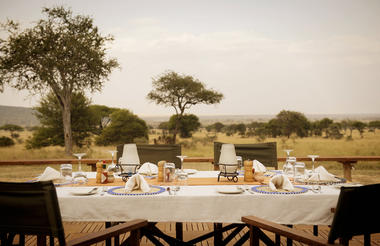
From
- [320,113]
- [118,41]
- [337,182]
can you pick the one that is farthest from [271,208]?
[320,113]

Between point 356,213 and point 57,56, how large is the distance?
1128 centimetres

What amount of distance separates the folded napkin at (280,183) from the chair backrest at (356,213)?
2.01 ft

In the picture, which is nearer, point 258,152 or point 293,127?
point 258,152

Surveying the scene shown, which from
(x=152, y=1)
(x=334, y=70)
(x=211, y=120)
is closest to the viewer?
(x=152, y=1)

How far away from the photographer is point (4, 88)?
1089 cm

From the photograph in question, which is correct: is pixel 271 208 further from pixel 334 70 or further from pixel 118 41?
pixel 334 70

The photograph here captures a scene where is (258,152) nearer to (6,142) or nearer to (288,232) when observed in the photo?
(288,232)

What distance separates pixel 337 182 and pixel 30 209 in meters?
2.01

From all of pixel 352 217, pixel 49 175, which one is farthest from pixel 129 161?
pixel 352 217

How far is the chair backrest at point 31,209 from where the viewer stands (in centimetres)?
156

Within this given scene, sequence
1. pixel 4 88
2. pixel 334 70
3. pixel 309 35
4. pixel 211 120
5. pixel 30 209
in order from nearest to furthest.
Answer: pixel 30 209 → pixel 4 88 → pixel 309 35 → pixel 334 70 → pixel 211 120

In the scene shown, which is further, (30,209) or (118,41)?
(118,41)

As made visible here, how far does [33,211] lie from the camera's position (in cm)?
160

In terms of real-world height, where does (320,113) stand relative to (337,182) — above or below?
above
